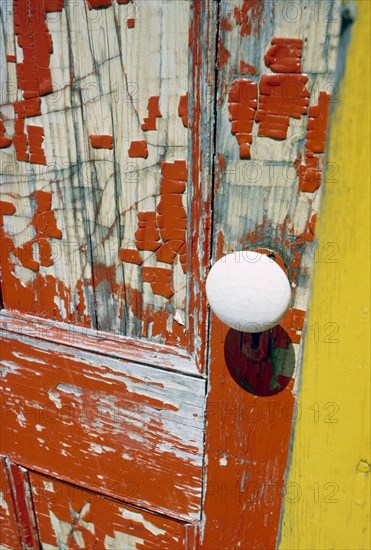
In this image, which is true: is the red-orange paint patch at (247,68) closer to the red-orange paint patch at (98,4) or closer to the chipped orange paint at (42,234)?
the red-orange paint patch at (98,4)

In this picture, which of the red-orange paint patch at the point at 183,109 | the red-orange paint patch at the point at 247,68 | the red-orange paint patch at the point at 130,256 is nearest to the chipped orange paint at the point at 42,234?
the red-orange paint patch at the point at 130,256

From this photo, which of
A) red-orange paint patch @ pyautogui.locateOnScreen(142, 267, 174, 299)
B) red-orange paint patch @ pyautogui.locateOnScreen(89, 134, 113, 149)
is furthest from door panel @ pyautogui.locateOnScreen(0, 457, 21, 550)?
red-orange paint patch @ pyautogui.locateOnScreen(89, 134, 113, 149)

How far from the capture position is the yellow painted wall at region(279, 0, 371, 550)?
563 mm

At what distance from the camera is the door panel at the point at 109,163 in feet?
2.07

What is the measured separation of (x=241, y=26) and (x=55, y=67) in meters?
0.29

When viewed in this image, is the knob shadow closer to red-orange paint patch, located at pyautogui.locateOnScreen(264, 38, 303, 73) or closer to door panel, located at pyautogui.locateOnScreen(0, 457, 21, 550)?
red-orange paint patch, located at pyautogui.locateOnScreen(264, 38, 303, 73)

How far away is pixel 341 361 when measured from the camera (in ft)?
2.18

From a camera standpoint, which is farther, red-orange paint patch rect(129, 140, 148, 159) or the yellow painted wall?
red-orange paint patch rect(129, 140, 148, 159)

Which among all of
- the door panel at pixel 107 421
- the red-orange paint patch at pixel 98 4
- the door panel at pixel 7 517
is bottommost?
the door panel at pixel 7 517

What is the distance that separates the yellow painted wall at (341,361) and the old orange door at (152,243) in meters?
0.02

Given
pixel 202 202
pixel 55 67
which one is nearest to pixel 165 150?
pixel 202 202

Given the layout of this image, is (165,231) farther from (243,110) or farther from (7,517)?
(7,517)

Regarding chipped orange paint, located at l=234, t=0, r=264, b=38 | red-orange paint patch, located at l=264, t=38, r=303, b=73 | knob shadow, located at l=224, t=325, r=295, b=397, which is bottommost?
knob shadow, located at l=224, t=325, r=295, b=397

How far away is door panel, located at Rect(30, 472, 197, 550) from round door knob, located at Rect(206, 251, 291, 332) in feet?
1.74
